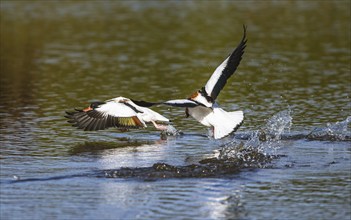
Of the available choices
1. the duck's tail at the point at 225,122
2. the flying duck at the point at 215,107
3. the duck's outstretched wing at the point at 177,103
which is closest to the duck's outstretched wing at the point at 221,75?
the flying duck at the point at 215,107

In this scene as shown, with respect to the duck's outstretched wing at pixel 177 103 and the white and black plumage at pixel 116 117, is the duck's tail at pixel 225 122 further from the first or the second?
the white and black plumage at pixel 116 117

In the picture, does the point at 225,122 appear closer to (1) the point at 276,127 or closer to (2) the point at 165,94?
(1) the point at 276,127

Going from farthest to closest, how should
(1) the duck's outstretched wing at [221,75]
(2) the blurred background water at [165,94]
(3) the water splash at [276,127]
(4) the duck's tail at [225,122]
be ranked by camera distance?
(3) the water splash at [276,127]
(1) the duck's outstretched wing at [221,75]
(4) the duck's tail at [225,122]
(2) the blurred background water at [165,94]

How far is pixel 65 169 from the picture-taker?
31.2ft

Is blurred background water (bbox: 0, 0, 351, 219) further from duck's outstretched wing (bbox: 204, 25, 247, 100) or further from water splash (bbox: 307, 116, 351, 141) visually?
duck's outstretched wing (bbox: 204, 25, 247, 100)

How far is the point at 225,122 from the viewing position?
1025 cm

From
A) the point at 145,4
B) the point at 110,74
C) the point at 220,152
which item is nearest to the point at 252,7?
the point at 145,4

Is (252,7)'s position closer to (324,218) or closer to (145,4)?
(145,4)

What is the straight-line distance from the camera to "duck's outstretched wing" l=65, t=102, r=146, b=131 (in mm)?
11078

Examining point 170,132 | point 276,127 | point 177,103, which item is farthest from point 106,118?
point 276,127

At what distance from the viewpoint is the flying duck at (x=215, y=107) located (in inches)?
399

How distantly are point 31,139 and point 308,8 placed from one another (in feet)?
55.4

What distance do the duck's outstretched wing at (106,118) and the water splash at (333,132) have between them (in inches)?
82.9

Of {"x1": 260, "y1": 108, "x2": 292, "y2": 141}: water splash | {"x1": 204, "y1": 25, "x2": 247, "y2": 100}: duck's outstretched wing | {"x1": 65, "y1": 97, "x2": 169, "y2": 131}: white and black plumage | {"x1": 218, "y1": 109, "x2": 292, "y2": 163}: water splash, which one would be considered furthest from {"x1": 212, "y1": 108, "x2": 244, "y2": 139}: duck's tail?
{"x1": 65, "y1": 97, "x2": 169, "y2": 131}: white and black plumage
